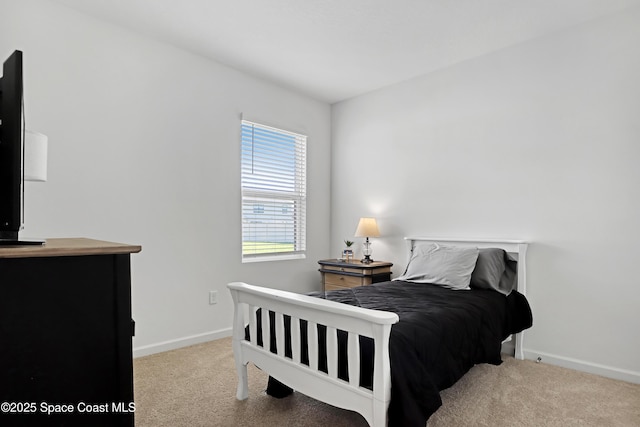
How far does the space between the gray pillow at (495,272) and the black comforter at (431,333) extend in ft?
0.26

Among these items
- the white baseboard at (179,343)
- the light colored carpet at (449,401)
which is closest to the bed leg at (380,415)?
the light colored carpet at (449,401)

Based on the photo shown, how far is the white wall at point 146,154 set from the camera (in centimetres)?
255

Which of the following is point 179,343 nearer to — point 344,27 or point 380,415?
point 380,415

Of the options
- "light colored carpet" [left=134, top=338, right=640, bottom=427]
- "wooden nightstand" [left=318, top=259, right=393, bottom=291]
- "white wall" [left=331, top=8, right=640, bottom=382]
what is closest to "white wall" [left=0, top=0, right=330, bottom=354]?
"wooden nightstand" [left=318, top=259, right=393, bottom=291]

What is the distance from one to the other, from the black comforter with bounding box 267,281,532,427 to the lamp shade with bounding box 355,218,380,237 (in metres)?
0.91

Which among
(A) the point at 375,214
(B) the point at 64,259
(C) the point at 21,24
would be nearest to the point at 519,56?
(A) the point at 375,214

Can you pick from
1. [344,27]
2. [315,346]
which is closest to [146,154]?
[344,27]

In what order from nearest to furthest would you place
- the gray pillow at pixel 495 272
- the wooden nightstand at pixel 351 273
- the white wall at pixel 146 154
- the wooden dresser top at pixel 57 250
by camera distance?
the wooden dresser top at pixel 57 250
the white wall at pixel 146 154
the gray pillow at pixel 495 272
the wooden nightstand at pixel 351 273

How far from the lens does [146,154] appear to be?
118 inches

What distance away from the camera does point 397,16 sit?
8.79 feet

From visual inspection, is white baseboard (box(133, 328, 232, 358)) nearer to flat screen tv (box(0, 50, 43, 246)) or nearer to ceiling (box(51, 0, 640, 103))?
flat screen tv (box(0, 50, 43, 246))

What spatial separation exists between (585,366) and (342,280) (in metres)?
2.08

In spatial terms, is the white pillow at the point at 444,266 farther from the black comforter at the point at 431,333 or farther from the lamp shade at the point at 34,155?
the lamp shade at the point at 34,155

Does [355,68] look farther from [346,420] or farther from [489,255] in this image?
[346,420]
